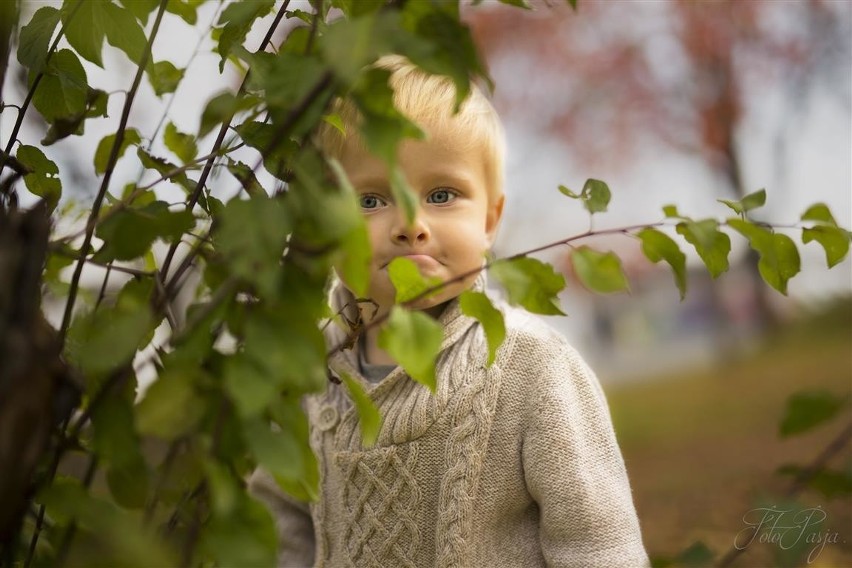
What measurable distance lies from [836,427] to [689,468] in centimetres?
65

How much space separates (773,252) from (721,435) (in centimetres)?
379

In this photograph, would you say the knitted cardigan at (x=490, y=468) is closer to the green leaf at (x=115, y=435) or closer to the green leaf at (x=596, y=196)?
the green leaf at (x=596, y=196)

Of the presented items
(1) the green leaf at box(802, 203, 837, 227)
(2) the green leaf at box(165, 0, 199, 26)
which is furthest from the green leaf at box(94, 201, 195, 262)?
(1) the green leaf at box(802, 203, 837, 227)

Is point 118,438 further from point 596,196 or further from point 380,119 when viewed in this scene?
point 596,196

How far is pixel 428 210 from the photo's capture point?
3.87ft

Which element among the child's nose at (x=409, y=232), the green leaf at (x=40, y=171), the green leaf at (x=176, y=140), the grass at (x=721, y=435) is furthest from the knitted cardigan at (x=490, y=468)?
the grass at (x=721, y=435)

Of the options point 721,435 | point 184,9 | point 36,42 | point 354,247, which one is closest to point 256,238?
point 354,247

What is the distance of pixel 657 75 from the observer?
14.7 ft

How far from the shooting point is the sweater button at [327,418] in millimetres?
1283

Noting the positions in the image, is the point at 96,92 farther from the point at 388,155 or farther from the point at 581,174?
the point at 581,174

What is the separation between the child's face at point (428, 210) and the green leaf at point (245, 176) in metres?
0.38

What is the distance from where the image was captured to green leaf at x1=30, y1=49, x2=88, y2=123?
2.73 feet

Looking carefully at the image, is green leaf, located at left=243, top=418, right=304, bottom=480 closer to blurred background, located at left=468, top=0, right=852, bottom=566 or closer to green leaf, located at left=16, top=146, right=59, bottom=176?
green leaf, located at left=16, top=146, right=59, bottom=176

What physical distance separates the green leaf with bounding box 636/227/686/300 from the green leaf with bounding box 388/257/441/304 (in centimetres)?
17
